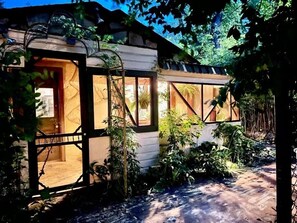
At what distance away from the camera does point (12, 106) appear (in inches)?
59.8

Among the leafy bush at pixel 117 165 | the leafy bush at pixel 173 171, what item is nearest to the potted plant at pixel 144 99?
the leafy bush at pixel 117 165

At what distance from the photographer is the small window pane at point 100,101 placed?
528 cm

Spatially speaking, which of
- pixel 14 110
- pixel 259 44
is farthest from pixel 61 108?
pixel 259 44

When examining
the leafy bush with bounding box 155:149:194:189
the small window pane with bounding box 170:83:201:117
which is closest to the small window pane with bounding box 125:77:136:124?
the leafy bush with bounding box 155:149:194:189

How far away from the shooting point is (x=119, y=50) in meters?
5.47

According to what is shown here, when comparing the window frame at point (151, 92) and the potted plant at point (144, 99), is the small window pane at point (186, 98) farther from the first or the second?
the potted plant at point (144, 99)

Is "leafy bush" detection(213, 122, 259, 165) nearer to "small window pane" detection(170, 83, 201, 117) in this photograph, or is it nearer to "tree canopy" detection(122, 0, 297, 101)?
"small window pane" detection(170, 83, 201, 117)

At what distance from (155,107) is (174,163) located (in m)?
1.35

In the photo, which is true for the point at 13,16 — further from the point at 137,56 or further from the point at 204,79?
the point at 204,79

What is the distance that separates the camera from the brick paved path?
380 centimetres

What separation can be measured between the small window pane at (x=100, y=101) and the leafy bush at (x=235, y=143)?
360 centimetres

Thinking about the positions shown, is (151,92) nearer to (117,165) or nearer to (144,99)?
(144,99)

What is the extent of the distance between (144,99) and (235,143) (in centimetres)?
303

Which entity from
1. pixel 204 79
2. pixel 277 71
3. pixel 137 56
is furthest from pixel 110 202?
pixel 204 79
